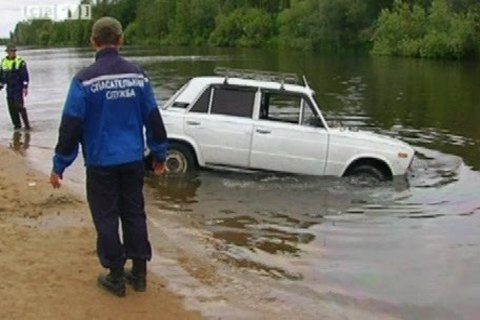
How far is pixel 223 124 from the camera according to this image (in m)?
12.2

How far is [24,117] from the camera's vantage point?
18.0 meters

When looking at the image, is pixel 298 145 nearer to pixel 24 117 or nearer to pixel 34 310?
pixel 34 310

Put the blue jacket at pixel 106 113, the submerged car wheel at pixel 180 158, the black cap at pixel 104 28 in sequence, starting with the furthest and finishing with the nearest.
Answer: the submerged car wheel at pixel 180 158 < the black cap at pixel 104 28 < the blue jacket at pixel 106 113

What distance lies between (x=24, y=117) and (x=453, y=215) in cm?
1132

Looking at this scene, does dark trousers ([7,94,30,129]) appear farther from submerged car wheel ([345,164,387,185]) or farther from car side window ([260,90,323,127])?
submerged car wheel ([345,164,387,185])

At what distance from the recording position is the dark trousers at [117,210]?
18.9 ft

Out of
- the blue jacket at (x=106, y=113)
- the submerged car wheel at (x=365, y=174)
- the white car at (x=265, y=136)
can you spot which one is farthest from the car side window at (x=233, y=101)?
the blue jacket at (x=106, y=113)

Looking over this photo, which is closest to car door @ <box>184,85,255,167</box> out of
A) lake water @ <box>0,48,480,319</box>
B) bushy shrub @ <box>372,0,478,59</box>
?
lake water @ <box>0,48,480,319</box>

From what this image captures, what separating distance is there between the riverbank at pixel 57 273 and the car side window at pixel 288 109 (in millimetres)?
4110

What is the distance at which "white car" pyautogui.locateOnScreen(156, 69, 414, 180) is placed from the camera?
39.4ft

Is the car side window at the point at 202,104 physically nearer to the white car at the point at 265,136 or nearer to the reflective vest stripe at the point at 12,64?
the white car at the point at 265,136

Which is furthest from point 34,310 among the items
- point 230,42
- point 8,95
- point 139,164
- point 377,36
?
point 230,42

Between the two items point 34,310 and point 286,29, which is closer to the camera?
point 34,310

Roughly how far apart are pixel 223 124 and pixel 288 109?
109 cm
